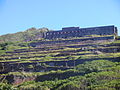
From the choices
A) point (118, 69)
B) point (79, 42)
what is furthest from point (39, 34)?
point (118, 69)

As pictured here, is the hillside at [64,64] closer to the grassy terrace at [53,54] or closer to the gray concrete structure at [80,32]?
the grassy terrace at [53,54]

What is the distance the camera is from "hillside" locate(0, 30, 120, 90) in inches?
1626

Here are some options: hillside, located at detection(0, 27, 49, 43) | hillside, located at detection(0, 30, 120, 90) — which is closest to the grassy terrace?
hillside, located at detection(0, 30, 120, 90)

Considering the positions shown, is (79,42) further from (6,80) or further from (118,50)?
(6,80)

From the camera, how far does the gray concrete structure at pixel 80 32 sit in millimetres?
70062

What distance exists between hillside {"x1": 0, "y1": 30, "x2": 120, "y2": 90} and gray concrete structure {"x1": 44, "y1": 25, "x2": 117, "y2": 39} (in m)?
3.12

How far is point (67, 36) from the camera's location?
2928 inches

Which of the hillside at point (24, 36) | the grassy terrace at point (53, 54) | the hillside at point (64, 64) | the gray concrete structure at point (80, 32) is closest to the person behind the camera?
the hillside at point (64, 64)

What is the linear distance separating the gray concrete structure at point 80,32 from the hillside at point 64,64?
3.12 metres

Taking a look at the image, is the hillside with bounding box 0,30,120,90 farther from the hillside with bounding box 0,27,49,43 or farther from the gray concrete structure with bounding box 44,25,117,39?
the hillside with bounding box 0,27,49,43

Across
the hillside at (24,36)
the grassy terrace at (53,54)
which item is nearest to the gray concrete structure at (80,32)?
the hillside at (24,36)

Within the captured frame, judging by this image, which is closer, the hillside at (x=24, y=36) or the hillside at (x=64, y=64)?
the hillside at (x=64, y=64)

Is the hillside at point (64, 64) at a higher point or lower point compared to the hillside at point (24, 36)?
lower

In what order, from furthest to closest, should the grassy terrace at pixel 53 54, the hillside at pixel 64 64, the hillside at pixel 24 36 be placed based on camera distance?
the hillside at pixel 24 36 < the grassy terrace at pixel 53 54 < the hillside at pixel 64 64
